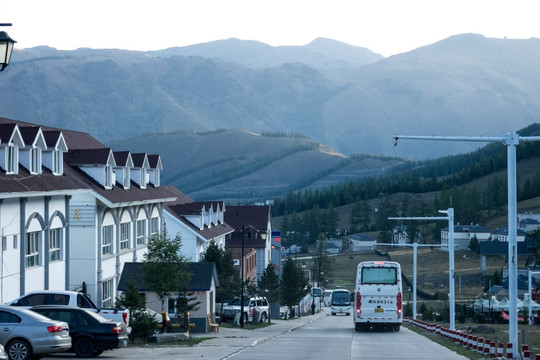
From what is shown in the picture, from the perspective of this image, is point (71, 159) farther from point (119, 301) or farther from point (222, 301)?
point (222, 301)

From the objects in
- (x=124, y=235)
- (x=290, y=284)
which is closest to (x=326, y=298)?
(x=290, y=284)

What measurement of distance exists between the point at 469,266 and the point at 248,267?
68.1 m

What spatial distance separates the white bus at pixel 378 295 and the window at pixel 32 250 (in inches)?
815

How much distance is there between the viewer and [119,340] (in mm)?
26734

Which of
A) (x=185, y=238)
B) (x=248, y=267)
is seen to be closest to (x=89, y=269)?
(x=185, y=238)

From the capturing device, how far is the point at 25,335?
2270 centimetres

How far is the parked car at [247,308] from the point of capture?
61.0 metres

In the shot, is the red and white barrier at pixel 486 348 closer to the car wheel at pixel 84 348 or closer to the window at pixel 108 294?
the car wheel at pixel 84 348

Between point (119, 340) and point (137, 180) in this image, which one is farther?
point (137, 180)

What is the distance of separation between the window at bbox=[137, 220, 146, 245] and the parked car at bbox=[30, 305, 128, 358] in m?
29.8

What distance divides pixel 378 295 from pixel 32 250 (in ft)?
72.2

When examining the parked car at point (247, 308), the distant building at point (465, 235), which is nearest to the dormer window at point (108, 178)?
the parked car at point (247, 308)

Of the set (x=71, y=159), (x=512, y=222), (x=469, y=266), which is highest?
(x=71, y=159)

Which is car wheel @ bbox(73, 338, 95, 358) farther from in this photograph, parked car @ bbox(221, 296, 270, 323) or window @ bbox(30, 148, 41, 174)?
parked car @ bbox(221, 296, 270, 323)
